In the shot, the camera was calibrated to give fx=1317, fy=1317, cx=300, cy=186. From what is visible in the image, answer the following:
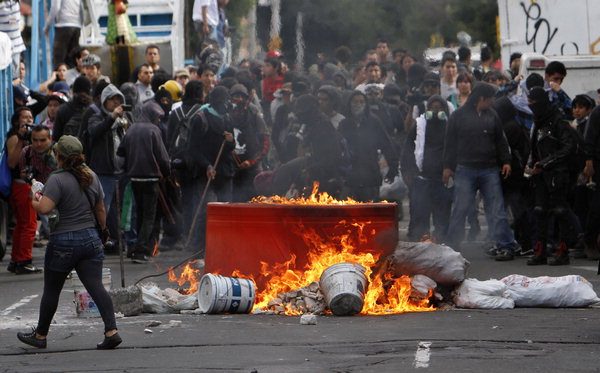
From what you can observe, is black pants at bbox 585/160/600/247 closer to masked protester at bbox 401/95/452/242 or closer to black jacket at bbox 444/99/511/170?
black jacket at bbox 444/99/511/170

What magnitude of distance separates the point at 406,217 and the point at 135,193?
623 cm

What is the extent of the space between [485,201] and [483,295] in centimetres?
430

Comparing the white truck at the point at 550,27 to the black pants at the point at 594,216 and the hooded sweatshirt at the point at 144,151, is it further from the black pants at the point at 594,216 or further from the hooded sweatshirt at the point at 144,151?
the hooded sweatshirt at the point at 144,151

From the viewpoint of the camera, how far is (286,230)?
11227 mm

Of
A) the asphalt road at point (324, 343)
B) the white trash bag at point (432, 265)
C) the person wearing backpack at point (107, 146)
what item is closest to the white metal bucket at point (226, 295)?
the asphalt road at point (324, 343)

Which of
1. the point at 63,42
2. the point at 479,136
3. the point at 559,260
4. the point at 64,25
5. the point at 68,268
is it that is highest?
the point at 64,25

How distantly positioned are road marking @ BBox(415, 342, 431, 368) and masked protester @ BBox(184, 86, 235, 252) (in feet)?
22.7

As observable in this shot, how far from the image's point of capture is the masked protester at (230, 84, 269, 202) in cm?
1603

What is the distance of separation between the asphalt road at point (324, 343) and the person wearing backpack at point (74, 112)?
5015 millimetres

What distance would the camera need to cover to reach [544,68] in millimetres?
17234

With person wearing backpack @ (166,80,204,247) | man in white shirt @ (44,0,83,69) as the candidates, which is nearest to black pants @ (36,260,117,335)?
person wearing backpack @ (166,80,204,247)

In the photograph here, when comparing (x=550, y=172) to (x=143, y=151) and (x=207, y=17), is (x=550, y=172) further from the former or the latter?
(x=207, y=17)

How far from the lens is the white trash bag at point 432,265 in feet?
36.5

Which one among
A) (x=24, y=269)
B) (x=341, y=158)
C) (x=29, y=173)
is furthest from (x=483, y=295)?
(x=29, y=173)
